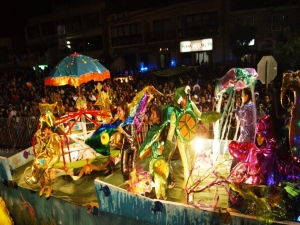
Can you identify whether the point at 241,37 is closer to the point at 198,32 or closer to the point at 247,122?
the point at 198,32

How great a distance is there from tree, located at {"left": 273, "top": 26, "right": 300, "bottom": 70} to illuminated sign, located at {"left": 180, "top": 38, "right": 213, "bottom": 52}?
8245 millimetres

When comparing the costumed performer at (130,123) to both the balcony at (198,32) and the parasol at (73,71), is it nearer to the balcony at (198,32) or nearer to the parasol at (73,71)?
the parasol at (73,71)

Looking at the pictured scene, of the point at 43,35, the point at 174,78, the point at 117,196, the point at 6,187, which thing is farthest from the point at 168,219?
the point at 43,35

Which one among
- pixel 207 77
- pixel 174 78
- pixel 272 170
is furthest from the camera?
pixel 174 78

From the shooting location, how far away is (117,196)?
4949 mm

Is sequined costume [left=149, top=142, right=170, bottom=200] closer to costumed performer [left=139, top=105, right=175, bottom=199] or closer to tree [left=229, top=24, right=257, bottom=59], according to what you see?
costumed performer [left=139, top=105, right=175, bottom=199]

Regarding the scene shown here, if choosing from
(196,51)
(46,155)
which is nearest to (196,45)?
(196,51)

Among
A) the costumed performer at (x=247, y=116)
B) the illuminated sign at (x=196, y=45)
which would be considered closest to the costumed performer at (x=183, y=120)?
the costumed performer at (x=247, y=116)

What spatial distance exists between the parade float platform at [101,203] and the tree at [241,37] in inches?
738

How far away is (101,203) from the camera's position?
518 cm

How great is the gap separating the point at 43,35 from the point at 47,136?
34.0 meters

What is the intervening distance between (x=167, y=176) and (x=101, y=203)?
1284mm

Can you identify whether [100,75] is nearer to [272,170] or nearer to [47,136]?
[47,136]

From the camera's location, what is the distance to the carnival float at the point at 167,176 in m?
4.04
